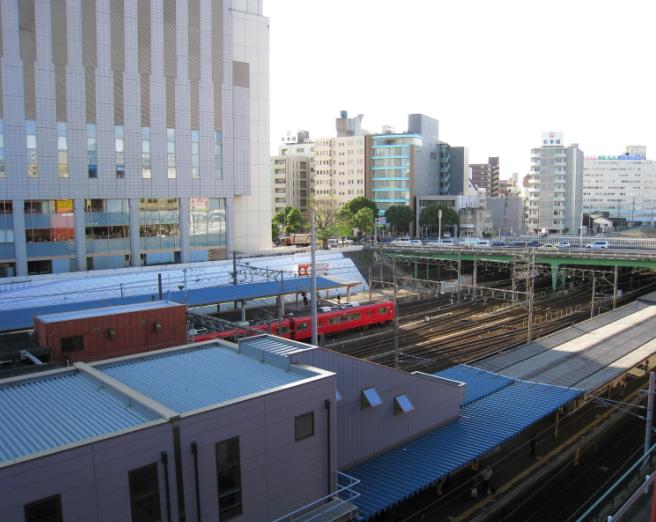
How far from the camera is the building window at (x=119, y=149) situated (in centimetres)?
4684

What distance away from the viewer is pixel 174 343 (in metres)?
18.8

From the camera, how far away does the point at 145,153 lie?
158 feet

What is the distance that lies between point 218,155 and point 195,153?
2116 millimetres

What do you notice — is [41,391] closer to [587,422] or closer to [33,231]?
[587,422]

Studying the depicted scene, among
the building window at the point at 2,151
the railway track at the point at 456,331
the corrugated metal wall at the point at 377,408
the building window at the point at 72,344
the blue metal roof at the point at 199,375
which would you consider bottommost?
the railway track at the point at 456,331

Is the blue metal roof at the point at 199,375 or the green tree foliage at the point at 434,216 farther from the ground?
the green tree foliage at the point at 434,216

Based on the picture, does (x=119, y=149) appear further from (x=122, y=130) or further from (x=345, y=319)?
(x=345, y=319)

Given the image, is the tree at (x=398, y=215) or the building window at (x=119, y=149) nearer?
the building window at (x=119, y=149)

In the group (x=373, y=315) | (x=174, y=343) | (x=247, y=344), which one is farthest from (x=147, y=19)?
(x=247, y=344)

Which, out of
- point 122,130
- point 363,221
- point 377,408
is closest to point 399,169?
point 363,221

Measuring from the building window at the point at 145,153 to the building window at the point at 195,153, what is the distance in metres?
3.68

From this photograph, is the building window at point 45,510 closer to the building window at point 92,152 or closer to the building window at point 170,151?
the building window at point 92,152

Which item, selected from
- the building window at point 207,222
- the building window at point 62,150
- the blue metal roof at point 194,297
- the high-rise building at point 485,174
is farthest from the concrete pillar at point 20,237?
the high-rise building at point 485,174

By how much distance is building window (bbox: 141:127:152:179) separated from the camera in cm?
4797
